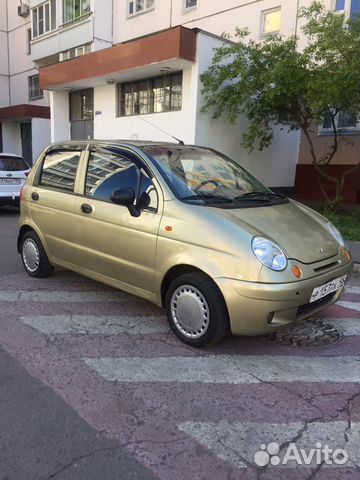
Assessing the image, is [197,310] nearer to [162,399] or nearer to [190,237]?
[190,237]

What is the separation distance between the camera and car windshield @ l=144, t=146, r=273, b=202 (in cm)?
407

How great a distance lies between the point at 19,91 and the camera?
2898cm

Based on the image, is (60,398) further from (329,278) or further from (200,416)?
(329,278)

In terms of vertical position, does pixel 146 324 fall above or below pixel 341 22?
below

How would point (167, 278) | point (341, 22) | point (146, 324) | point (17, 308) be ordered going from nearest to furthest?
point (167, 278), point (146, 324), point (17, 308), point (341, 22)

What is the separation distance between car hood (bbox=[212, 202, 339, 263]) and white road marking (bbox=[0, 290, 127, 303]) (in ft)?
6.28

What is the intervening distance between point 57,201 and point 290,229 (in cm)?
272

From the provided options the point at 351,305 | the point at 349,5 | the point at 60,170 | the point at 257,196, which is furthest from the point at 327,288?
the point at 349,5

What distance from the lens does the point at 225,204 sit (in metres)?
3.98

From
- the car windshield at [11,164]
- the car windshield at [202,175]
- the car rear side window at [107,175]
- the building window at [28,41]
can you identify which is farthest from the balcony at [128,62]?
the building window at [28,41]

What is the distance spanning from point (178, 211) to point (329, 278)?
Result: 1420 millimetres

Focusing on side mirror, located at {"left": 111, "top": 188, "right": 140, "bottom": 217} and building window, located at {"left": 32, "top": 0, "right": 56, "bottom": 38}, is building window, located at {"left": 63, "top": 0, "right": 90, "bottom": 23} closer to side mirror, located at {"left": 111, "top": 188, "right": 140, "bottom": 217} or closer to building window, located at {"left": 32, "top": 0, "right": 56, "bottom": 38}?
building window, located at {"left": 32, "top": 0, "right": 56, "bottom": 38}

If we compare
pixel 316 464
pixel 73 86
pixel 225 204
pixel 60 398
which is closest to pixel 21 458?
pixel 60 398

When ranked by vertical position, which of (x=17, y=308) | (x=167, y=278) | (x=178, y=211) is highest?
(x=178, y=211)
